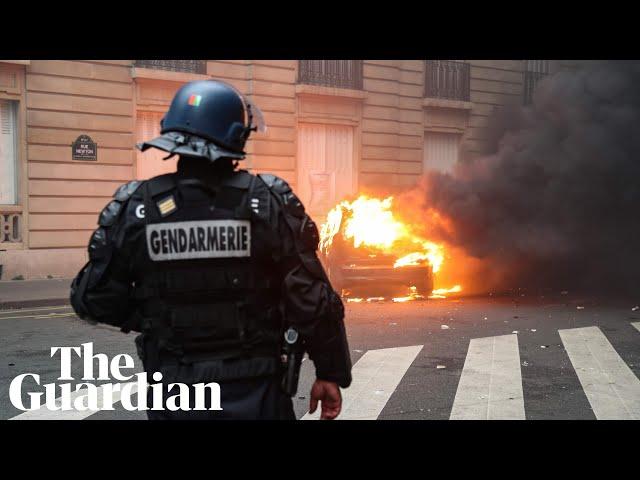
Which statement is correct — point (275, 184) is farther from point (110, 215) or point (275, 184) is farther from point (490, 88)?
point (490, 88)

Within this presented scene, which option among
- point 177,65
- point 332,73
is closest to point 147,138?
point 177,65

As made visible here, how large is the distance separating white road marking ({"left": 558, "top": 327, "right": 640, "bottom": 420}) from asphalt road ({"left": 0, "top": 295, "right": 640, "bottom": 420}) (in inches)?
0.4

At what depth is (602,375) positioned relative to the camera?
22.4 ft

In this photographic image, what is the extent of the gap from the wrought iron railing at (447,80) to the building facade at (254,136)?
0.03 meters

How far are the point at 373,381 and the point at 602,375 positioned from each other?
2.22 meters

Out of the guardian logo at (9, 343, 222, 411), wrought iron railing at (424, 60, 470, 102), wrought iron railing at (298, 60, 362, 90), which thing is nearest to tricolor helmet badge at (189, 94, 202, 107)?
the guardian logo at (9, 343, 222, 411)

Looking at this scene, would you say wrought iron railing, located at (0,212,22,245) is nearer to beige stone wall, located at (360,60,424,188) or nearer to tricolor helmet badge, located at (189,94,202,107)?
beige stone wall, located at (360,60,424,188)

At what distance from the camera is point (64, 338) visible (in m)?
8.60

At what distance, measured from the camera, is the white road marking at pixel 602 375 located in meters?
5.67

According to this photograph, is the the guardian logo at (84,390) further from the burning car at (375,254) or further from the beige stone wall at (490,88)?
the beige stone wall at (490,88)

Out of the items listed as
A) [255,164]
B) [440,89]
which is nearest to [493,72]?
[440,89]

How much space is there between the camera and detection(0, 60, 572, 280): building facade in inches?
563
